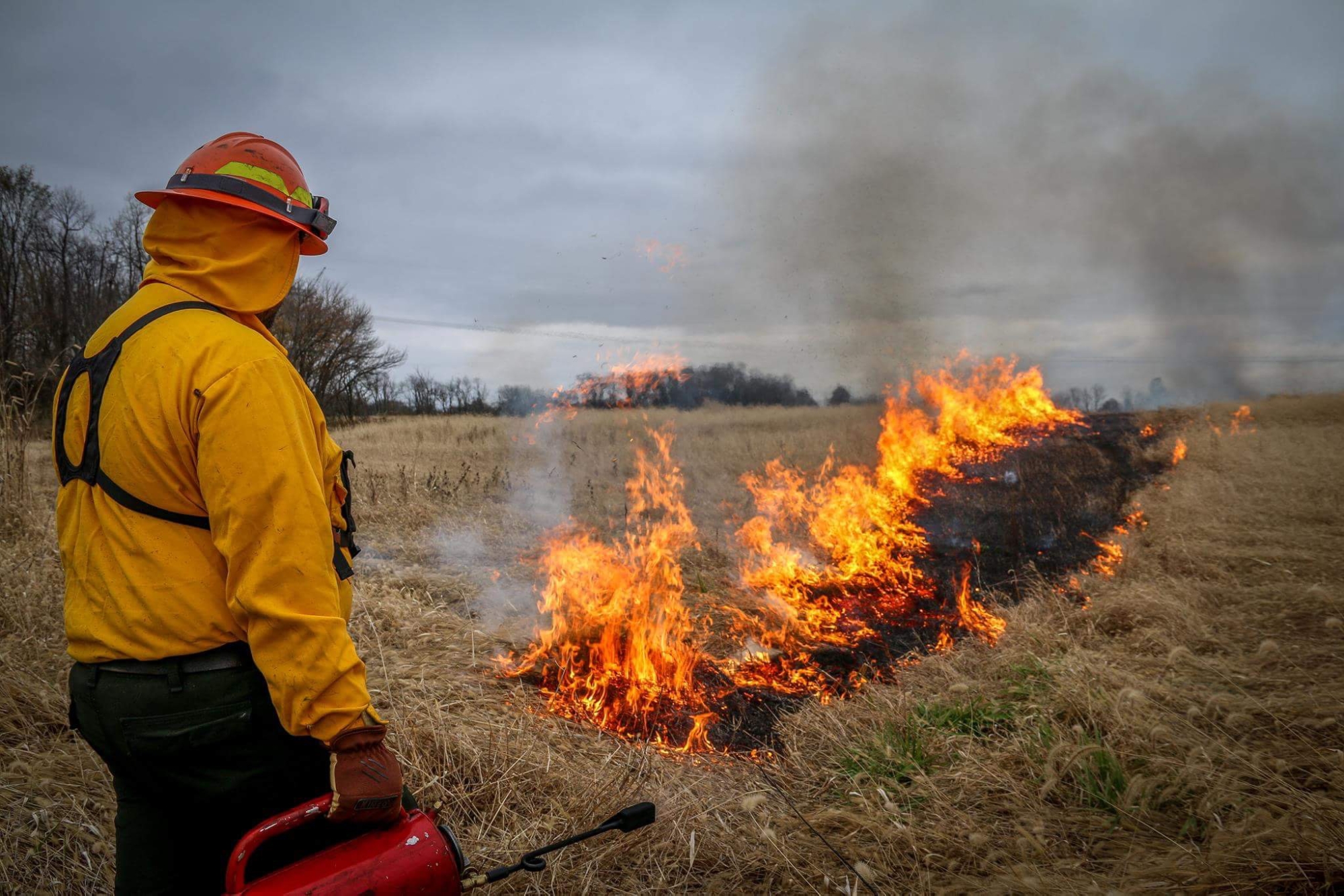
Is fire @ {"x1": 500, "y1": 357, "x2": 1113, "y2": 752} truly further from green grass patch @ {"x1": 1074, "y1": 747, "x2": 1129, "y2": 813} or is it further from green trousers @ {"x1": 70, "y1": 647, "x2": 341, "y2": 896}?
green trousers @ {"x1": 70, "y1": 647, "x2": 341, "y2": 896}

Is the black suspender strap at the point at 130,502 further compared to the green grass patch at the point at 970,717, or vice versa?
the green grass patch at the point at 970,717

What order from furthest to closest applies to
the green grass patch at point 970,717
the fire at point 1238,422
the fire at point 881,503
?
the fire at point 1238,422
the fire at point 881,503
the green grass patch at point 970,717

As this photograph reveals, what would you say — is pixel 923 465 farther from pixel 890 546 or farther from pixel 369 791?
pixel 369 791

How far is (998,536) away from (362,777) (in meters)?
9.09

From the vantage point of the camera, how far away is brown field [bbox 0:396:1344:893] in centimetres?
264

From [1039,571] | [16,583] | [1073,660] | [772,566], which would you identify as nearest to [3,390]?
[16,583]

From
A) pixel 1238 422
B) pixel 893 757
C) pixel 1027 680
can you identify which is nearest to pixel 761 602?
pixel 1027 680

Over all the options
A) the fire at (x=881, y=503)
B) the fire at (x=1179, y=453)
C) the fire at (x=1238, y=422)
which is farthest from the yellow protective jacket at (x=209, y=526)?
the fire at (x=1238, y=422)

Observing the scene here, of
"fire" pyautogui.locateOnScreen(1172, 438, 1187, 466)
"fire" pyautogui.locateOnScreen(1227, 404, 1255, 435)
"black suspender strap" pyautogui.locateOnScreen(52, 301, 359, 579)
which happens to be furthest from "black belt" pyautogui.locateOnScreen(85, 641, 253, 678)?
"fire" pyautogui.locateOnScreen(1227, 404, 1255, 435)

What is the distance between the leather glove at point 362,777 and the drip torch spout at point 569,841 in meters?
0.28

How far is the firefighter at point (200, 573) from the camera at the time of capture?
1.49 metres

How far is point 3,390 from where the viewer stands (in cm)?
594

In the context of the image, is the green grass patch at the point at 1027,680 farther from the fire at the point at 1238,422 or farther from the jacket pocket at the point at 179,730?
the fire at the point at 1238,422

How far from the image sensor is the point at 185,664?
1.54 m
